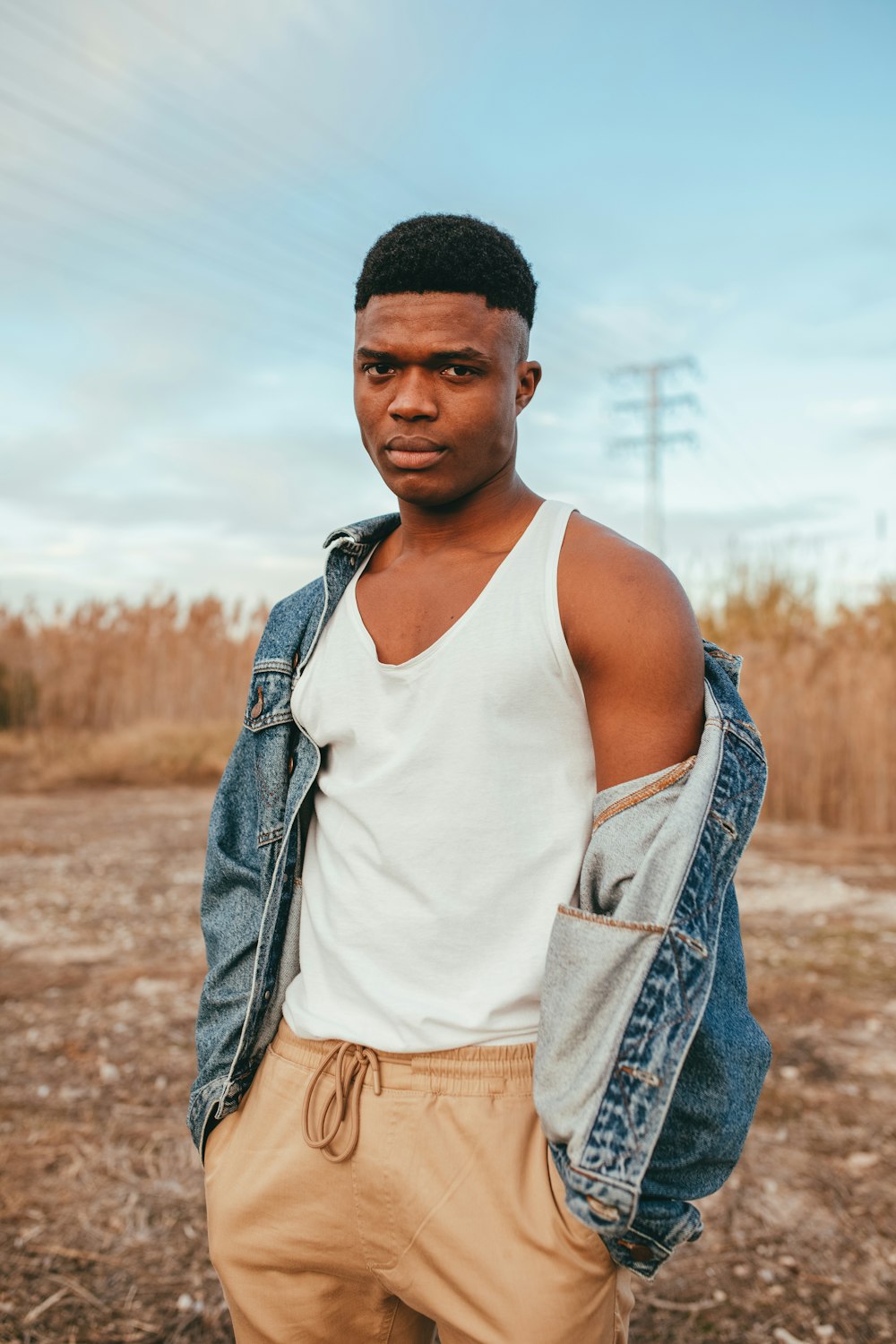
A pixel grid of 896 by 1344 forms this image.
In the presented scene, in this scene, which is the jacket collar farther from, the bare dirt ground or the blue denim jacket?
the bare dirt ground

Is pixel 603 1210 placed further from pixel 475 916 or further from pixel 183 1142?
pixel 183 1142

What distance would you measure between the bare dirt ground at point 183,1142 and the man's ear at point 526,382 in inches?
86.3

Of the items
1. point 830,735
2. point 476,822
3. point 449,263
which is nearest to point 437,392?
point 449,263

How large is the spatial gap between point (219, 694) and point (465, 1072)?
10.7 metres

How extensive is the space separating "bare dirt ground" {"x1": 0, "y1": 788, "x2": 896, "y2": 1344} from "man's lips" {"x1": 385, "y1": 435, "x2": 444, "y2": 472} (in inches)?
84.3

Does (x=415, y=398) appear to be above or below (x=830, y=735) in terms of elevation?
above

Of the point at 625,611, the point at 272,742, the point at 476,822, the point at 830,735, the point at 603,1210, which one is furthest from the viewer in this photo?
the point at 830,735

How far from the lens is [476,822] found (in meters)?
1.30

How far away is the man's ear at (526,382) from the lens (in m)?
1.45

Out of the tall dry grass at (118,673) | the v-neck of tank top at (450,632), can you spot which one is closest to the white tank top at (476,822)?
the v-neck of tank top at (450,632)

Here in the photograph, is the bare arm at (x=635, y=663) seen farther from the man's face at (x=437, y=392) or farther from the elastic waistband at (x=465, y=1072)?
the elastic waistband at (x=465, y=1072)

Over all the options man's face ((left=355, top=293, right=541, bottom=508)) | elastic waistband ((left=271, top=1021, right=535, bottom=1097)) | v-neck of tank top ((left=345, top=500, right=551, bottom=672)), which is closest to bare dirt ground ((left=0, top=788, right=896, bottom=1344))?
elastic waistband ((left=271, top=1021, right=535, bottom=1097))

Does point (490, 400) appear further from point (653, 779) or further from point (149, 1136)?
point (149, 1136)

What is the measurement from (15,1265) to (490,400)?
2.54 metres
